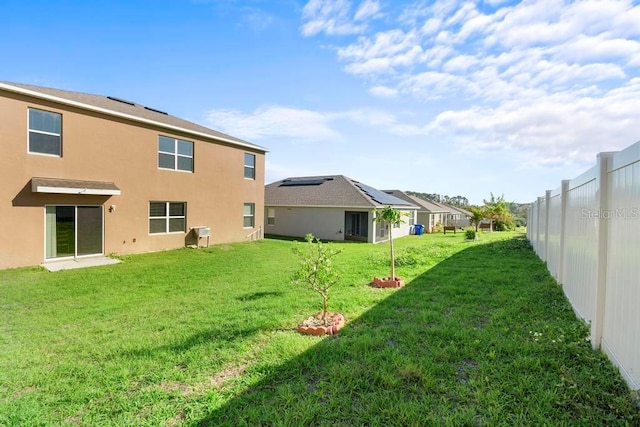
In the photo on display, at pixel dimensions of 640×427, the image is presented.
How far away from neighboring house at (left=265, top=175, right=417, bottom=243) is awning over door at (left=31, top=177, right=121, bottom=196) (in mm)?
12975

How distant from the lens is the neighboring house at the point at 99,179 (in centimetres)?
1009

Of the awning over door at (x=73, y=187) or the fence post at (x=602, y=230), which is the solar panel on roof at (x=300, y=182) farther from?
the fence post at (x=602, y=230)

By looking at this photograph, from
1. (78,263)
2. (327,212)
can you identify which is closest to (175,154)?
(78,263)

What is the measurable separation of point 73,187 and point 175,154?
4.68 meters

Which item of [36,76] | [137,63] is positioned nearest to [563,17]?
[137,63]

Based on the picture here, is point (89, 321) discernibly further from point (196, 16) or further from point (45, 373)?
point (196, 16)

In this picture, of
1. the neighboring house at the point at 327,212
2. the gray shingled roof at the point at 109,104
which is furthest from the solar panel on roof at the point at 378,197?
the gray shingled roof at the point at 109,104

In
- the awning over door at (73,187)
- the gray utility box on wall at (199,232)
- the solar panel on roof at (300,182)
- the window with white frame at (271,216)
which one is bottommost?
the gray utility box on wall at (199,232)

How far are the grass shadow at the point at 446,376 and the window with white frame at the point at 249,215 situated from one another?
1412cm

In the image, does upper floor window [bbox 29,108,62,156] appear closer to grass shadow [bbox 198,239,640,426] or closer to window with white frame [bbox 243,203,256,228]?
window with white frame [bbox 243,203,256,228]

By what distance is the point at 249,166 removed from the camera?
61.7 feet

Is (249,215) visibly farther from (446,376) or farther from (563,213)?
(446,376)

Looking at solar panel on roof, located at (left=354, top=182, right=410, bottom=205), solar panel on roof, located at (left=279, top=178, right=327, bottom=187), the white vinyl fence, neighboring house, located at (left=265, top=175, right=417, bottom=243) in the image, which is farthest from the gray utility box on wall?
the white vinyl fence

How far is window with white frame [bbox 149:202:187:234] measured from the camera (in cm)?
1391
